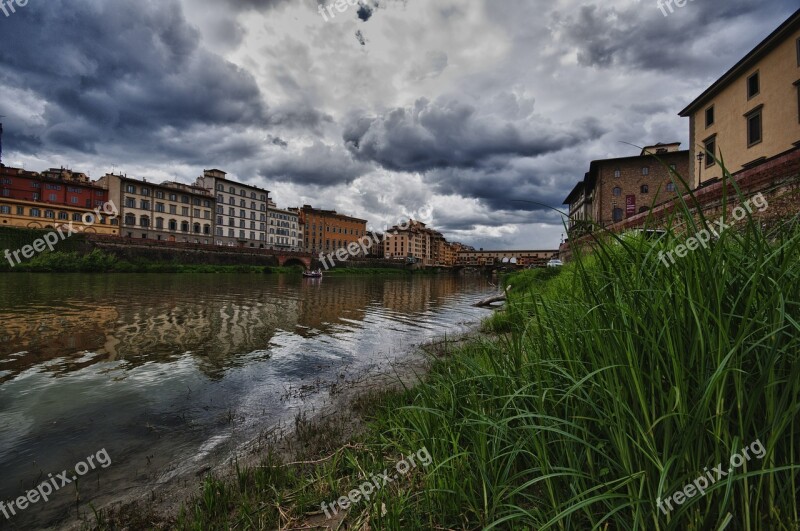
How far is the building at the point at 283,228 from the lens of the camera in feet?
302

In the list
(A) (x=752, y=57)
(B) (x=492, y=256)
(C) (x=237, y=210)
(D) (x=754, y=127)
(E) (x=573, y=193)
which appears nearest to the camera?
(A) (x=752, y=57)

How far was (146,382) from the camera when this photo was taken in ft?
21.6

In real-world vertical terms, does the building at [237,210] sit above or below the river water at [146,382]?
above

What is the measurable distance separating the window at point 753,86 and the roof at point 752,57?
780 mm

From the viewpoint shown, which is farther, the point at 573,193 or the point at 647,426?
the point at 573,193

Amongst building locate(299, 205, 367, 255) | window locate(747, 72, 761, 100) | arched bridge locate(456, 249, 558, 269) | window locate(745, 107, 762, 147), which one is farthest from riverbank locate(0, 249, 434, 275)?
arched bridge locate(456, 249, 558, 269)

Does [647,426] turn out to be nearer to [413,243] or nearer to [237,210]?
[237,210]

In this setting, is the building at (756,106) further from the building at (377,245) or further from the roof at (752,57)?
the building at (377,245)

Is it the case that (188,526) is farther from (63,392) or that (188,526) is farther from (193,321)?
(193,321)

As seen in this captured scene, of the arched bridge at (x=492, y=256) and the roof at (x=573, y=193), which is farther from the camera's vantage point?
the arched bridge at (x=492, y=256)

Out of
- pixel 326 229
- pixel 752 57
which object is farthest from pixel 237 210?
pixel 752 57

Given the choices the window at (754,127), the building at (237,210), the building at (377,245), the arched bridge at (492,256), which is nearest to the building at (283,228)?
the building at (237,210)

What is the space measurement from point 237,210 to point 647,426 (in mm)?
90809

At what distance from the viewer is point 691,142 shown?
2912cm
